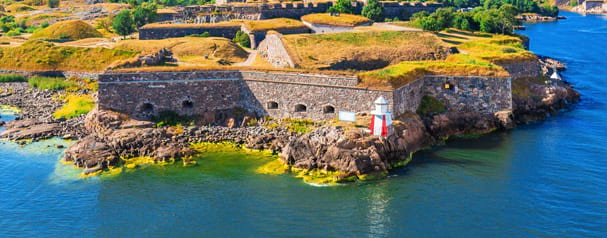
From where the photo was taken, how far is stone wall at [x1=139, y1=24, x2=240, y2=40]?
62.2 m

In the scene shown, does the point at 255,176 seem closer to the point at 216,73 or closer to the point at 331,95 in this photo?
the point at 331,95

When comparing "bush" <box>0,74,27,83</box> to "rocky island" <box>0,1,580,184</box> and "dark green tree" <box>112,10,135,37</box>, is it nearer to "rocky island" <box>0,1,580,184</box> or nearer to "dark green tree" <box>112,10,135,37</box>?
"rocky island" <box>0,1,580,184</box>

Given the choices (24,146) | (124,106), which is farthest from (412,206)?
(24,146)

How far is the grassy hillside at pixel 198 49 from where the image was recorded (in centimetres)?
5184

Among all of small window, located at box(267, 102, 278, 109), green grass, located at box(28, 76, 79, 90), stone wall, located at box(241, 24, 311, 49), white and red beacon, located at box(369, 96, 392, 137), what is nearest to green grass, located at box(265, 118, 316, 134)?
small window, located at box(267, 102, 278, 109)

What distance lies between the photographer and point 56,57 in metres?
60.0

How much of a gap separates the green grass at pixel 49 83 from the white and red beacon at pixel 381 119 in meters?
29.7

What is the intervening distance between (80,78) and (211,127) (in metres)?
19.9

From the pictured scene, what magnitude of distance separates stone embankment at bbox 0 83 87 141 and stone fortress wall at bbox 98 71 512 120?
2864mm

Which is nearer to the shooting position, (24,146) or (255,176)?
(255,176)

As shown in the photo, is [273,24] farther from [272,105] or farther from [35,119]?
[35,119]

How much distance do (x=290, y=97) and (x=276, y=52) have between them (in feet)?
30.6

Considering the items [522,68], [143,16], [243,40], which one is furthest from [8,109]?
[522,68]

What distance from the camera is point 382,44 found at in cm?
5225
